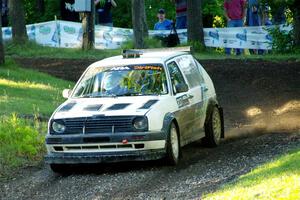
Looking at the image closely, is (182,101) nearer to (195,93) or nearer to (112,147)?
(195,93)

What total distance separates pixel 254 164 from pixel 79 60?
646 inches

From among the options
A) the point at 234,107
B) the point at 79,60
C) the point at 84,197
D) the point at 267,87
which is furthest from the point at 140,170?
the point at 79,60

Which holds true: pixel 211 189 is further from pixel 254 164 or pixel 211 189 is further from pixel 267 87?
pixel 267 87

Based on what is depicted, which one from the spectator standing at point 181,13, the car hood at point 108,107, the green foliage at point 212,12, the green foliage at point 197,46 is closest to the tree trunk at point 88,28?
the spectator standing at point 181,13

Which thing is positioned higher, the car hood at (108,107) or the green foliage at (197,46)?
the car hood at (108,107)

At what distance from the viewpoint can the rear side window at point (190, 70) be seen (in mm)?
13297

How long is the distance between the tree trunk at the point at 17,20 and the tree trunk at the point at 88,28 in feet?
9.70

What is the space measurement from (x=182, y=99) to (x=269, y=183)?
3967 millimetres

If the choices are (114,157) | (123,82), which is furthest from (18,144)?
(114,157)

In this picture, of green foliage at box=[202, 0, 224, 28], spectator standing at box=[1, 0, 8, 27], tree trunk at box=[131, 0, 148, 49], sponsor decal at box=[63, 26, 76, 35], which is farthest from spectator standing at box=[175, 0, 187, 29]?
spectator standing at box=[1, 0, 8, 27]

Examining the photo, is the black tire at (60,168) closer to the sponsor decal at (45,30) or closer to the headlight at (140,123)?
the headlight at (140,123)

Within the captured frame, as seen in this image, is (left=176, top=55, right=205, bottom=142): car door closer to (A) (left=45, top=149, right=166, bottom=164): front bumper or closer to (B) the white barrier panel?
(A) (left=45, top=149, right=166, bottom=164): front bumper

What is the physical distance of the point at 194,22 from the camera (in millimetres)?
29422

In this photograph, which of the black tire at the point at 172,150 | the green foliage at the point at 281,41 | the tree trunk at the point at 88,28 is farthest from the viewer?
the tree trunk at the point at 88,28
